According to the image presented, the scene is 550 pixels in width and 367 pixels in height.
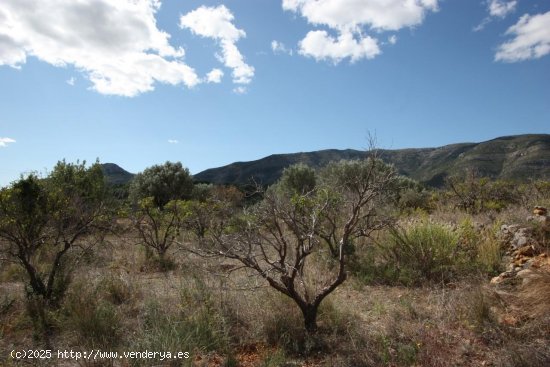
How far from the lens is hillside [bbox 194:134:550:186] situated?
3300 inches

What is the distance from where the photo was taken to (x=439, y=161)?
11594cm

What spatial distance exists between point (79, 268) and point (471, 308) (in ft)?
19.5

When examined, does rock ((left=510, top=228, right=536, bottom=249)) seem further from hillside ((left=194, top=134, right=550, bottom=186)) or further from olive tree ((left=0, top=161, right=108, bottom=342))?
hillside ((left=194, top=134, right=550, bottom=186))

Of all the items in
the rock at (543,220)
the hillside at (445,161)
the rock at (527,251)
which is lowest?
the rock at (527,251)

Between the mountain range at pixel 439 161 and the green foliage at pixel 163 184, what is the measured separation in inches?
1947

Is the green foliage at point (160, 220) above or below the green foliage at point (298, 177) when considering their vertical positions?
below

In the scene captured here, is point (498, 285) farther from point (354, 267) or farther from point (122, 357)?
point (122, 357)

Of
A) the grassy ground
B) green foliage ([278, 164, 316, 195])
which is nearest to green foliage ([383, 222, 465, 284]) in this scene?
the grassy ground

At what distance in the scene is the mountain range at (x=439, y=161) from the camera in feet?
277

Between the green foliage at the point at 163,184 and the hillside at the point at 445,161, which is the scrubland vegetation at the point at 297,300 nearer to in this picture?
the green foliage at the point at 163,184

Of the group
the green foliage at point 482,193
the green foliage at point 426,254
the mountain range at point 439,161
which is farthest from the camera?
the mountain range at point 439,161

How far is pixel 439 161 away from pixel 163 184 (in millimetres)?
106709

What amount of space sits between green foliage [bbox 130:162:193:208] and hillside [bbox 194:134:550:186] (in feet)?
171

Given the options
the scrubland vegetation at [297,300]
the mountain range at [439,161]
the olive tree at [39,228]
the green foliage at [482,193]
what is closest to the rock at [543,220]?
the scrubland vegetation at [297,300]
